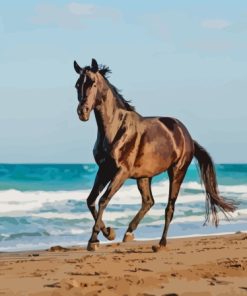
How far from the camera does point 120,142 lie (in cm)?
916

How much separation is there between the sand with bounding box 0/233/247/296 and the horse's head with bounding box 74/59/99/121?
162cm

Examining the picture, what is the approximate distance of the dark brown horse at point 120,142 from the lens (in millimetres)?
8961

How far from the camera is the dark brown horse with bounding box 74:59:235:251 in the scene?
8.96 m

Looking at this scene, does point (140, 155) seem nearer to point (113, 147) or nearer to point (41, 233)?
point (113, 147)

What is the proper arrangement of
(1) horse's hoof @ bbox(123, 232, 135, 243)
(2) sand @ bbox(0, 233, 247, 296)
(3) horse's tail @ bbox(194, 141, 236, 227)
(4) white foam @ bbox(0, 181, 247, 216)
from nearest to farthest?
(2) sand @ bbox(0, 233, 247, 296)
(1) horse's hoof @ bbox(123, 232, 135, 243)
(3) horse's tail @ bbox(194, 141, 236, 227)
(4) white foam @ bbox(0, 181, 247, 216)

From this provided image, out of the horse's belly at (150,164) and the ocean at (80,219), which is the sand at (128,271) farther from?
the ocean at (80,219)

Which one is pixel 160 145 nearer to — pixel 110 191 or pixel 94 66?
pixel 110 191

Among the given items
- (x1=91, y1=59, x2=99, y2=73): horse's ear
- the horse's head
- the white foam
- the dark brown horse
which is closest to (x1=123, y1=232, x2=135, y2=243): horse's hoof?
the dark brown horse

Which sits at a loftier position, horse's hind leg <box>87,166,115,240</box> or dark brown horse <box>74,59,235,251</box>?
dark brown horse <box>74,59,235,251</box>

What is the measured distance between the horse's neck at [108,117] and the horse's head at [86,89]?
0.21 metres

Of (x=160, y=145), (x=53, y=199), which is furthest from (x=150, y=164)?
(x=53, y=199)

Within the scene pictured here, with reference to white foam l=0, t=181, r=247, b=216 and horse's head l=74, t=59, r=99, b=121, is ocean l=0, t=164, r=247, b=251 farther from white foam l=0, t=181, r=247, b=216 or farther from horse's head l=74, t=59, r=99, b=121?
horse's head l=74, t=59, r=99, b=121

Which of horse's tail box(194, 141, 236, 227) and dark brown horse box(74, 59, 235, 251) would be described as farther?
horse's tail box(194, 141, 236, 227)

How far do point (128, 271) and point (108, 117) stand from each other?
7.49 ft
